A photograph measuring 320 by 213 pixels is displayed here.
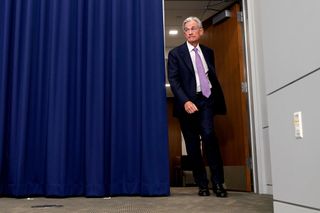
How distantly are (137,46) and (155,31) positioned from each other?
177 millimetres

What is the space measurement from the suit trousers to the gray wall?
38.7 inches

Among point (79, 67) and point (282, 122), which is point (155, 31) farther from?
point (282, 122)

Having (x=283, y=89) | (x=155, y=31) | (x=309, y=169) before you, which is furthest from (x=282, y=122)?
(x=155, y=31)

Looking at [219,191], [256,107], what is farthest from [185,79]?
[219,191]

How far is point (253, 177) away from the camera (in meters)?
3.19

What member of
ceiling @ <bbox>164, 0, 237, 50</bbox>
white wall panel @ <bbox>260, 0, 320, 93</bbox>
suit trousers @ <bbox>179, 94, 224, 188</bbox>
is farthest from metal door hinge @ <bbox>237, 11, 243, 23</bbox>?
white wall panel @ <bbox>260, 0, 320, 93</bbox>

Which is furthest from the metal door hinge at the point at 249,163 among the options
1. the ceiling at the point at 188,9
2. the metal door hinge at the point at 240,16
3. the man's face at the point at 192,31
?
the ceiling at the point at 188,9

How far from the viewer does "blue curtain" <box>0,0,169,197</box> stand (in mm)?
2689

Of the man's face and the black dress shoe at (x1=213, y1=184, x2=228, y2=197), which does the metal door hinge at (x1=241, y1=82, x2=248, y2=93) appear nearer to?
the man's face

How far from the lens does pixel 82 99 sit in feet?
9.24

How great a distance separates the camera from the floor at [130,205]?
199 centimetres

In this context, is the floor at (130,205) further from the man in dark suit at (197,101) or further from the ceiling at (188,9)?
the ceiling at (188,9)

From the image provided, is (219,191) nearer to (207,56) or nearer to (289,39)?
(207,56)

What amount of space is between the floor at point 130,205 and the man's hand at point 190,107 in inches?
23.8
